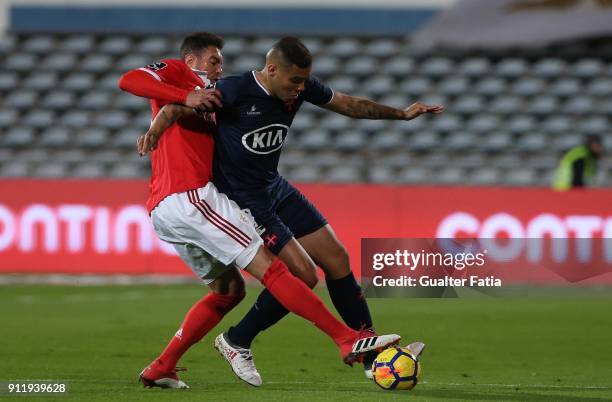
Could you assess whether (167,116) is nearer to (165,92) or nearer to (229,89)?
(165,92)

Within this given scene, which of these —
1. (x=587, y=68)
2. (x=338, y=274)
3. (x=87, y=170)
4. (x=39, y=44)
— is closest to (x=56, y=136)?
(x=87, y=170)

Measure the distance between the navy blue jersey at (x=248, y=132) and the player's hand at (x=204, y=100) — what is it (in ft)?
0.46

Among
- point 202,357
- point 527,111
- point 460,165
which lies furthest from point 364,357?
point 527,111

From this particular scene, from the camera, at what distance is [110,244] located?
50.4ft

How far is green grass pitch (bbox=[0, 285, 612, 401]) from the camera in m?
6.51

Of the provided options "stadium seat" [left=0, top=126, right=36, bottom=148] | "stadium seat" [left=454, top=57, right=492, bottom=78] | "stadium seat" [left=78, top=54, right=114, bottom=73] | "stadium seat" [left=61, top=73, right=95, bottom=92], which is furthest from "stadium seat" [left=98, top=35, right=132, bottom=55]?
"stadium seat" [left=454, top=57, right=492, bottom=78]

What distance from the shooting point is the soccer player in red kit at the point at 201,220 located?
246 inches

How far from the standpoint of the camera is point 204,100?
6.23m

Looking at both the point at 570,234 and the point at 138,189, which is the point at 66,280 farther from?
the point at 570,234

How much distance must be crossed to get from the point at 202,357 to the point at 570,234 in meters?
7.29

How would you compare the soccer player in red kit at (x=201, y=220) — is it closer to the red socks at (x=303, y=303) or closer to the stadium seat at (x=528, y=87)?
the red socks at (x=303, y=303)

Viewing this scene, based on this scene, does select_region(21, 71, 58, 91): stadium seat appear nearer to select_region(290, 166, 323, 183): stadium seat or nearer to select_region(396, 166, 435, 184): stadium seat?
select_region(290, 166, 323, 183): stadium seat

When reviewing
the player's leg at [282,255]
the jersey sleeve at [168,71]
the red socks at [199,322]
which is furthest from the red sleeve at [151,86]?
the red socks at [199,322]

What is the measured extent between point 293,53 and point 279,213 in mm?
1033
